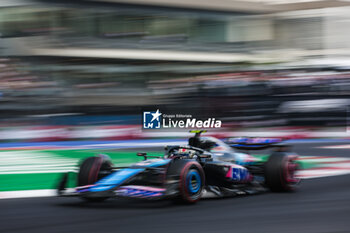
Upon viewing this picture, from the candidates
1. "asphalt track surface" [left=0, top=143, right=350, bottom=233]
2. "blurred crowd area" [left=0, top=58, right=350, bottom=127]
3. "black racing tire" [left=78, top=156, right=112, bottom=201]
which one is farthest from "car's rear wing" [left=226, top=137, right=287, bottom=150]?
"blurred crowd area" [left=0, top=58, right=350, bottom=127]

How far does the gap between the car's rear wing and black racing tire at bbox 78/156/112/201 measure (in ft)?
6.57

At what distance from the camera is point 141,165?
6.48 metres

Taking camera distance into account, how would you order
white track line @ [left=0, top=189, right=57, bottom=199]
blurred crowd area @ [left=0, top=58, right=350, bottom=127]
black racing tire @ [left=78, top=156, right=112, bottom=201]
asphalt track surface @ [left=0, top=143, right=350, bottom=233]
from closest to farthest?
asphalt track surface @ [left=0, top=143, right=350, bottom=233] < black racing tire @ [left=78, top=156, right=112, bottom=201] < white track line @ [left=0, top=189, right=57, bottom=199] < blurred crowd area @ [left=0, top=58, right=350, bottom=127]

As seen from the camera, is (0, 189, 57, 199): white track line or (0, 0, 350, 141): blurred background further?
(0, 0, 350, 141): blurred background

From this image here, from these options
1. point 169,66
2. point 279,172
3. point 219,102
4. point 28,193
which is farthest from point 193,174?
point 169,66

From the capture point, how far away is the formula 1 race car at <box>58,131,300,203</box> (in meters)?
6.17

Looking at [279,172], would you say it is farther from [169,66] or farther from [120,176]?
[169,66]

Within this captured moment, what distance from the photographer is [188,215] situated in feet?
18.7

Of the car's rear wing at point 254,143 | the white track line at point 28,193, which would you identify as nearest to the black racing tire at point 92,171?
the white track line at point 28,193

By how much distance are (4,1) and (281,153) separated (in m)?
19.0

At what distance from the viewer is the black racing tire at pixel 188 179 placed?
615cm

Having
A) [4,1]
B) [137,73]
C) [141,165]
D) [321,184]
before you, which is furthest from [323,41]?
[141,165]

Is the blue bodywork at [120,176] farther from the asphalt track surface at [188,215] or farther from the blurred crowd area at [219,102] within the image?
the blurred crowd area at [219,102]

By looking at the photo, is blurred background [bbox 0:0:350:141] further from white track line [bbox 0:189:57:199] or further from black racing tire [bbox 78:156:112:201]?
black racing tire [bbox 78:156:112:201]
